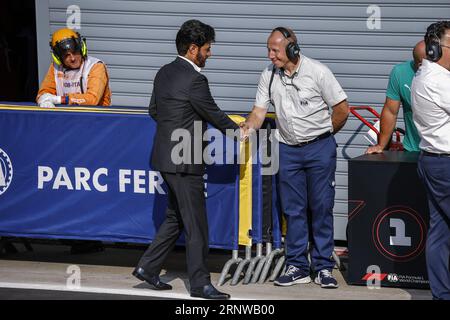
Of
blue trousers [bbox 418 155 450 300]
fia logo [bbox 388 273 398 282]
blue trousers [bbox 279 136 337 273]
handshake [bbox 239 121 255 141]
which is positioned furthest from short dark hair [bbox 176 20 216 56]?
fia logo [bbox 388 273 398 282]

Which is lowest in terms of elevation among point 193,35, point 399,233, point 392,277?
point 392,277

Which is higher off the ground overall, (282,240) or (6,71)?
(6,71)

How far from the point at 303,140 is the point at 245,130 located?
507 mm

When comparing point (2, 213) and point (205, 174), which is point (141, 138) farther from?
point (2, 213)

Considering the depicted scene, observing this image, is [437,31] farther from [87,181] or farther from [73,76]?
[73,76]

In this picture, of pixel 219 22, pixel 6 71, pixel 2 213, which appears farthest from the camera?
pixel 6 71

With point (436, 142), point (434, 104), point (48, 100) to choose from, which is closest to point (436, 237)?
point (436, 142)

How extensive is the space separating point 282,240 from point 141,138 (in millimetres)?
1635

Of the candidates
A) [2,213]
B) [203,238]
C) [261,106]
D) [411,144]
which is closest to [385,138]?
[411,144]

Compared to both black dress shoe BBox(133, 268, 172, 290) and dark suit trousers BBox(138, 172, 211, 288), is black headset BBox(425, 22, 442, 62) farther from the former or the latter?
black dress shoe BBox(133, 268, 172, 290)

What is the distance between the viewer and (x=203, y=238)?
8.30 m

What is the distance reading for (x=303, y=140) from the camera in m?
8.60

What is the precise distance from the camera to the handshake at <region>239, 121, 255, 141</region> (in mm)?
8484
